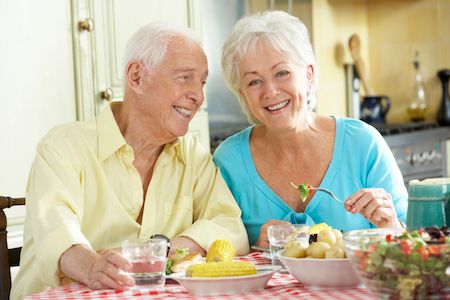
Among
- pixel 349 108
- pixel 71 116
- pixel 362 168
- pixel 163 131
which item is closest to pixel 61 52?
pixel 71 116

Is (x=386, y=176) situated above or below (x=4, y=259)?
above

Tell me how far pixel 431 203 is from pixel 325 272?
33 centimetres

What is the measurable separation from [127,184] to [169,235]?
6.6 inches

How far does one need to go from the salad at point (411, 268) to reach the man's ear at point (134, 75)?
1.04m

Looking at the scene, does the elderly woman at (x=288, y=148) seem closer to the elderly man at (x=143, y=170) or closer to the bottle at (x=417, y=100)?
the elderly man at (x=143, y=170)

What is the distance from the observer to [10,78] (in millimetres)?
3236

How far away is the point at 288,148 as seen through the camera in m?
2.63

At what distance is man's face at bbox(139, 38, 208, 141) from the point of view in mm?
2408

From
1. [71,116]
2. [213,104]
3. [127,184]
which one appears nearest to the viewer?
[127,184]

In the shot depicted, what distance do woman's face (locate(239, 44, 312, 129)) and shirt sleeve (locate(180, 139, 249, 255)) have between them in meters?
0.20

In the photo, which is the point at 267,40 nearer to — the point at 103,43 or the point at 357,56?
the point at 103,43

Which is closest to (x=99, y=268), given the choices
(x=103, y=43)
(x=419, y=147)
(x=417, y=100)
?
(x=103, y=43)

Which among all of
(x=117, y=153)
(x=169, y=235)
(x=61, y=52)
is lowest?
(x=169, y=235)

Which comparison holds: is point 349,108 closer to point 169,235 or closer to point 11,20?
point 11,20
